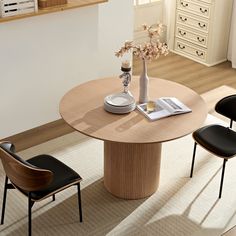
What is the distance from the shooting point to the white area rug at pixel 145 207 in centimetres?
334

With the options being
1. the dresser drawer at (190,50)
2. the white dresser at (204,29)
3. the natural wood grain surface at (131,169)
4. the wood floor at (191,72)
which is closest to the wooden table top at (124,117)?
the natural wood grain surface at (131,169)

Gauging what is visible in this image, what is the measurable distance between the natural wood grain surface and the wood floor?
1.96 meters

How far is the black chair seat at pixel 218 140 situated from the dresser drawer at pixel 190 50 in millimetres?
2443

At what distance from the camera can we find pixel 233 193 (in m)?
3.71

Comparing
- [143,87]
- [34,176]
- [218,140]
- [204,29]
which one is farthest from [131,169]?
[204,29]

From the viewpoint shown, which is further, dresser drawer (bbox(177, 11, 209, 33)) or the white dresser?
dresser drawer (bbox(177, 11, 209, 33))

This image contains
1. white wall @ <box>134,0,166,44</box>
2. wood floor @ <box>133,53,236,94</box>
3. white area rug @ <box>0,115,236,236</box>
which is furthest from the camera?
white wall @ <box>134,0,166,44</box>

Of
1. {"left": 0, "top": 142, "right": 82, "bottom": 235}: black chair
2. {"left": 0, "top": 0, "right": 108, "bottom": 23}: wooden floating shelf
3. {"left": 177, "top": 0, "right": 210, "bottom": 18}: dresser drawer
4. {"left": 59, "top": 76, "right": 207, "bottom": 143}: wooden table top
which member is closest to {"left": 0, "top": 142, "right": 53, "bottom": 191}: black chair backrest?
{"left": 0, "top": 142, "right": 82, "bottom": 235}: black chair

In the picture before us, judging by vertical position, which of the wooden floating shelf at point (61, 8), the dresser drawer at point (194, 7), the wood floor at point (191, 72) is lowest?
the wood floor at point (191, 72)

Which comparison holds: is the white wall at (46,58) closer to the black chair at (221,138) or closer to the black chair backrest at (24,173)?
the black chair backrest at (24,173)

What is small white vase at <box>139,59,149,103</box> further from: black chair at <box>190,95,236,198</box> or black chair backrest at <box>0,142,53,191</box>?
black chair backrest at <box>0,142,53,191</box>

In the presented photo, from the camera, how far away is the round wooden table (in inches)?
125

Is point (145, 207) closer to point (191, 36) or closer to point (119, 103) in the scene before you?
point (119, 103)

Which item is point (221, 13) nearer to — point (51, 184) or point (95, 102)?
point (95, 102)
